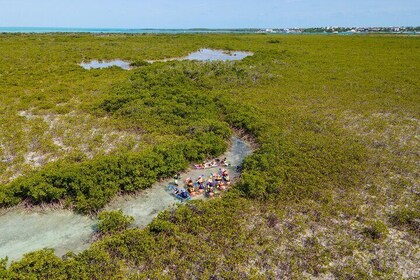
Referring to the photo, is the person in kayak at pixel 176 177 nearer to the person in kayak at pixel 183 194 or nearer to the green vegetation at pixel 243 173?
the green vegetation at pixel 243 173

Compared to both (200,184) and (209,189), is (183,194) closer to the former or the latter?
(200,184)

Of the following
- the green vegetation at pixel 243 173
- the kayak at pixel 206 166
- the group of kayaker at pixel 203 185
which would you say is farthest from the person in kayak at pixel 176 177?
the kayak at pixel 206 166

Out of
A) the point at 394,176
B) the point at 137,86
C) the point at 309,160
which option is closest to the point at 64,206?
the point at 309,160

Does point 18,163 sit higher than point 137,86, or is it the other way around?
point 137,86

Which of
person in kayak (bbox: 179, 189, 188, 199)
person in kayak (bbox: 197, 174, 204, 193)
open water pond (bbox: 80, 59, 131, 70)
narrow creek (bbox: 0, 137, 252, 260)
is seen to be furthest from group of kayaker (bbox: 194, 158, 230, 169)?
open water pond (bbox: 80, 59, 131, 70)

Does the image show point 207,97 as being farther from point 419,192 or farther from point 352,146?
point 419,192

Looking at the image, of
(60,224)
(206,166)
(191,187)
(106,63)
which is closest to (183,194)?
(191,187)

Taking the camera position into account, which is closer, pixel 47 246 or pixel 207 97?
pixel 47 246
